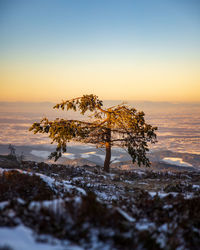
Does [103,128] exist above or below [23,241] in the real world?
above

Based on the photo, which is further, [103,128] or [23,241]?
[103,128]

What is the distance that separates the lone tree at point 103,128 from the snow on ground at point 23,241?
12393 mm

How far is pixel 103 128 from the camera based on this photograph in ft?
56.1

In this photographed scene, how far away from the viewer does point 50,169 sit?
48.2 ft

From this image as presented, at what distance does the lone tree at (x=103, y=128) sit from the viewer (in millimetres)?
15648

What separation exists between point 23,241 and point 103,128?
566 inches

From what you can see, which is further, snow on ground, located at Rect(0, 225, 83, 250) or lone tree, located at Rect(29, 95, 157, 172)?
lone tree, located at Rect(29, 95, 157, 172)

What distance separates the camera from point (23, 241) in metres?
2.88

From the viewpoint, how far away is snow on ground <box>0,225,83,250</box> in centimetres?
274

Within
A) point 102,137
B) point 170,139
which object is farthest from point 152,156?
point 102,137

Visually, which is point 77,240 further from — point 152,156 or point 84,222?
point 152,156

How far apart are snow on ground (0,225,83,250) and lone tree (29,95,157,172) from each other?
→ 488 inches

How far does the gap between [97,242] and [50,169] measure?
40.3 feet

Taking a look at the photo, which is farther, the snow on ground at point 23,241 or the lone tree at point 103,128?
the lone tree at point 103,128
